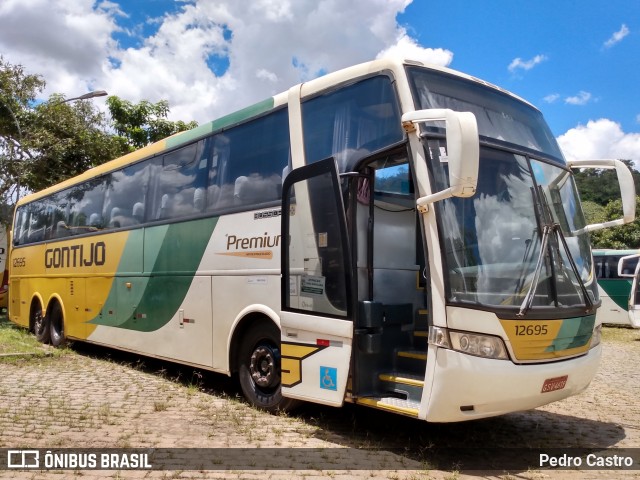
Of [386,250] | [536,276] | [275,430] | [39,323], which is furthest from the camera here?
[39,323]

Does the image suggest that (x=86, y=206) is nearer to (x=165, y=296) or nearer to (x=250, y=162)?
(x=165, y=296)

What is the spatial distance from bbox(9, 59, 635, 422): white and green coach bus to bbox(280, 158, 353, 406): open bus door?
0.02 meters

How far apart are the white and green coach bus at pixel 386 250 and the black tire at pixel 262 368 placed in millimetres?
23

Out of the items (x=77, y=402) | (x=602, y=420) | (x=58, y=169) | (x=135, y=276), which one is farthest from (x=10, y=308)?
(x=602, y=420)

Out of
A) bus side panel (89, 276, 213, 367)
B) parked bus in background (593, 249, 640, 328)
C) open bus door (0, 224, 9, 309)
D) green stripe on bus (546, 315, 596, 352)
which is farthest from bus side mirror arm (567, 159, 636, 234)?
open bus door (0, 224, 9, 309)

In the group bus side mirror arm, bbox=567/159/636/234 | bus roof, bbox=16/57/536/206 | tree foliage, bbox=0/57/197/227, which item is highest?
tree foliage, bbox=0/57/197/227

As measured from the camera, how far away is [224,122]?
782 centimetres

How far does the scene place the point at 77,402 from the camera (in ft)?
23.6

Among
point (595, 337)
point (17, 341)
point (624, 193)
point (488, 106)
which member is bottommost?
point (17, 341)

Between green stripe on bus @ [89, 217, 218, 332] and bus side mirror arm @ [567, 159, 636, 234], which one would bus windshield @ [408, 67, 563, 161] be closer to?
bus side mirror arm @ [567, 159, 636, 234]

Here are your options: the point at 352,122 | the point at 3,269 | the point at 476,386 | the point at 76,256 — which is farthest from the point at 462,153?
the point at 3,269

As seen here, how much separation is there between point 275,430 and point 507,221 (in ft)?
10.2

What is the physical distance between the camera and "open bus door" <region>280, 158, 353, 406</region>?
5.55 m

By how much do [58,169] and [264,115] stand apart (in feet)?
46.2
